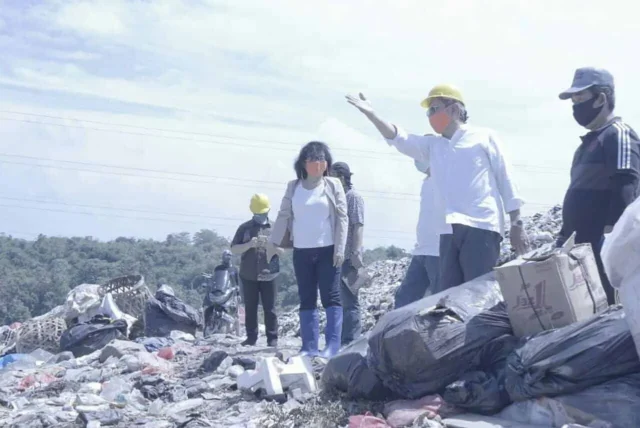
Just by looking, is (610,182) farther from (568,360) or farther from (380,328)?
(380,328)

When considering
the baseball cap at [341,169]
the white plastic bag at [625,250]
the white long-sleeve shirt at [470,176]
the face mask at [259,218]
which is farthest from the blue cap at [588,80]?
the face mask at [259,218]

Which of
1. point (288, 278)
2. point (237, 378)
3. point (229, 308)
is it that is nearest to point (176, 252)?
point (288, 278)

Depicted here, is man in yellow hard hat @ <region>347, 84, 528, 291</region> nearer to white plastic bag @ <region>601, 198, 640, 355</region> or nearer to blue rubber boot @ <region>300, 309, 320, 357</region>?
white plastic bag @ <region>601, 198, 640, 355</region>

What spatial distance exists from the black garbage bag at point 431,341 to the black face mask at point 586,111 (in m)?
1.16

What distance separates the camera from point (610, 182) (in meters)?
4.56

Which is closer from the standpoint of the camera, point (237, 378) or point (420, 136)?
point (420, 136)

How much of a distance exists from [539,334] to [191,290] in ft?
93.3

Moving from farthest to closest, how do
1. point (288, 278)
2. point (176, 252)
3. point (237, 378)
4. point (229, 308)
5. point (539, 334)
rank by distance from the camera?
point (176, 252)
point (288, 278)
point (229, 308)
point (237, 378)
point (539, 334)

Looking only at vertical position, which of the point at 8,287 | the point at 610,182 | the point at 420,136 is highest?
the point at 420,136

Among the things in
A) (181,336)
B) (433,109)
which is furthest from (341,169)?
(181,336)

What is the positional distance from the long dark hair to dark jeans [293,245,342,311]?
0.61 m

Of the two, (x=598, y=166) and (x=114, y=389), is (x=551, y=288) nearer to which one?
(x=598, y=166)

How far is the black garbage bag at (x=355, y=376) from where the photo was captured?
4680mm

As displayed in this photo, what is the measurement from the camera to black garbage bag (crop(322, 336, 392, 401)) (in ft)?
15.4
